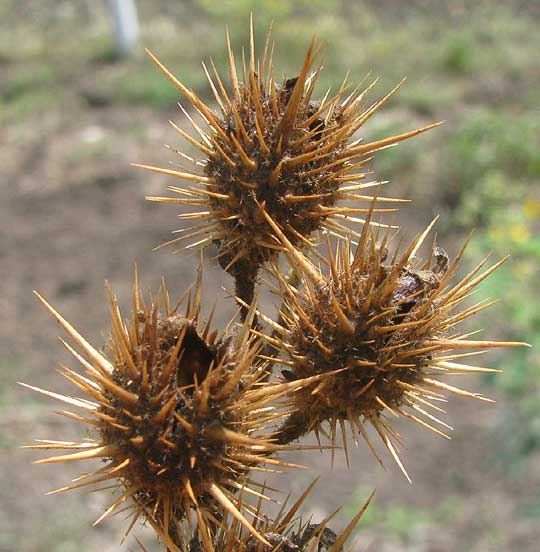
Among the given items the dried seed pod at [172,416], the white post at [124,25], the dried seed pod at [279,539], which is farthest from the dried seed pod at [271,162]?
the white post at [124,25]

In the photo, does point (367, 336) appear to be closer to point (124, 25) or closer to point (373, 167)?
point (373, 167)

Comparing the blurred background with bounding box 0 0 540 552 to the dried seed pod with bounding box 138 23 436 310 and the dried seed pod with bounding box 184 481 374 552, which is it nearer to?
the dried seed pod with bounding box 138 23 436 310

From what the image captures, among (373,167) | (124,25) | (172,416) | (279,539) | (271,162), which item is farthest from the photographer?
(124,25)

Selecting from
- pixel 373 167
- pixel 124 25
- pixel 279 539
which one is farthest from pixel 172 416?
pixel 124 25

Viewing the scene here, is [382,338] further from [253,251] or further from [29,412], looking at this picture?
[29,412]

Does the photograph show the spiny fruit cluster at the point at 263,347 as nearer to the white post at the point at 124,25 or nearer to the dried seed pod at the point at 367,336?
the dried seed pod at the point at 367,336

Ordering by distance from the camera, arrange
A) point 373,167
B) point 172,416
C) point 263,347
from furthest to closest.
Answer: point 373,167, point 263,347, point 172,416
